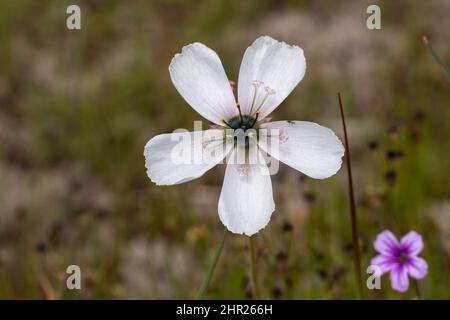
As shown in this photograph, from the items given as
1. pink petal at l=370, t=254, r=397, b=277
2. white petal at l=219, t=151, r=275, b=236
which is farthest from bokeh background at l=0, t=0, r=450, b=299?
white petal at l=219, t=151, r=275, b=236

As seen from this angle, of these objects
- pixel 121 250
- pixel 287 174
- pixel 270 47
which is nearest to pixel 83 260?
A: pixel 121 250

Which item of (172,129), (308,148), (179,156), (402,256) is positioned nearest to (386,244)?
(402,256)

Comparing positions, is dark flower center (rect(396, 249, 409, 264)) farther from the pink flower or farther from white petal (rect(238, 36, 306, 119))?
white petal (rect(238, 36, 306, 119))

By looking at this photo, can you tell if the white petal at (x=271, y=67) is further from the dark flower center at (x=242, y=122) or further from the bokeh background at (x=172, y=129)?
the bokeh background at (x=172, y=129)

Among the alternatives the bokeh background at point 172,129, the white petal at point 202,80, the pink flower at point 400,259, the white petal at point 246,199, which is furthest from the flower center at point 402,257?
the white petal at point 202,80

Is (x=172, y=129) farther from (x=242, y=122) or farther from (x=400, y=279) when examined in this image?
(x=400, y=279)

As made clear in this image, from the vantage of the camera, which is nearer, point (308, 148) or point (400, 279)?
point (308, 148)
